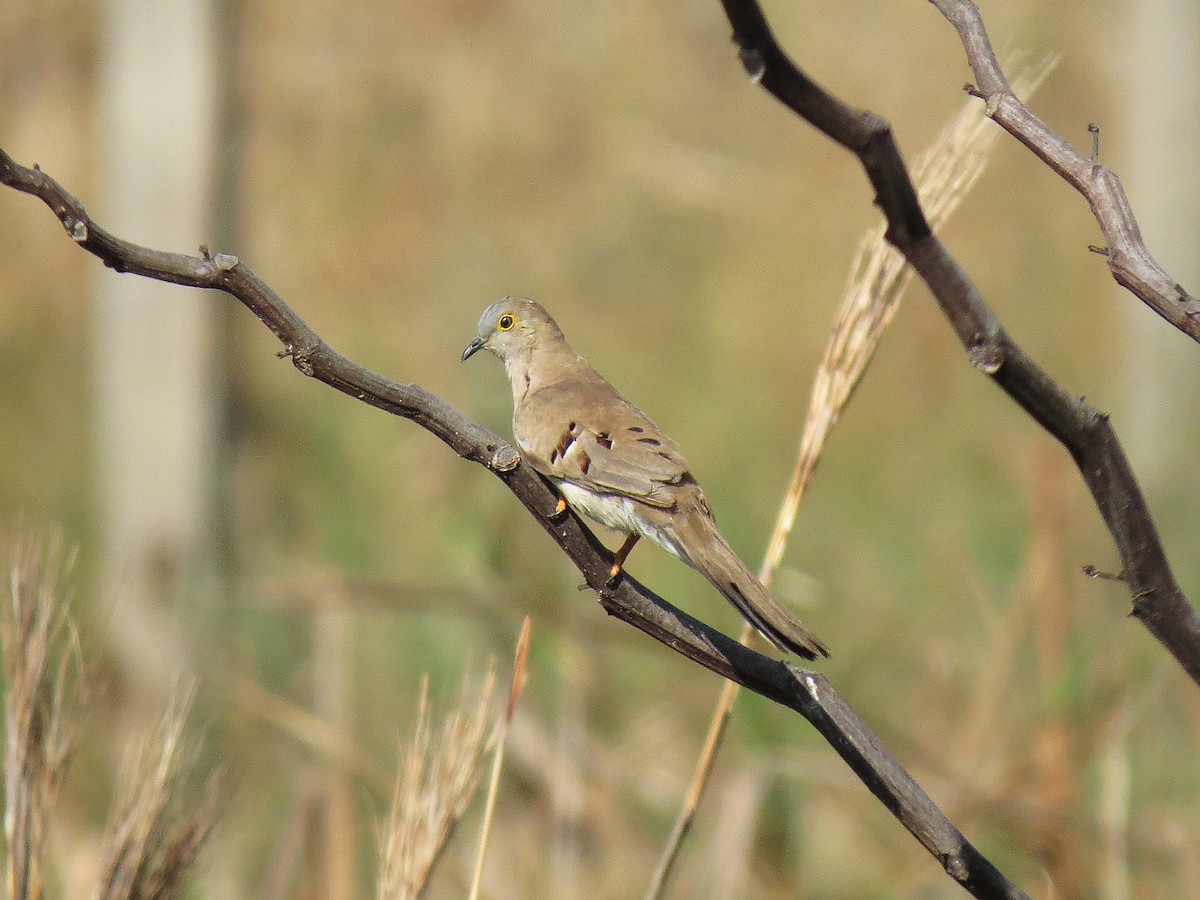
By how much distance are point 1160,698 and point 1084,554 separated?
1045 mm

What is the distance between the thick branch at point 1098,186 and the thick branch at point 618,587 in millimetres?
529

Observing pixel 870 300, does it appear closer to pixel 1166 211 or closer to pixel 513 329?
pixel 513 329

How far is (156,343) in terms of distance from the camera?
6.56 metres

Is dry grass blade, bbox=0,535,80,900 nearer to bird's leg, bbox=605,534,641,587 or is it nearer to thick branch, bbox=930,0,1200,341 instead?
bird's leg, bbox=605,534,641,587


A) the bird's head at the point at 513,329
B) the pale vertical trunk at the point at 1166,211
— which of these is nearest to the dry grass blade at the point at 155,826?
the bird's head at the point at 513,329

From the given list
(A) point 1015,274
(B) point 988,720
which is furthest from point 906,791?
(A) point 1015,274

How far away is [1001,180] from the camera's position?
1050 centimetres

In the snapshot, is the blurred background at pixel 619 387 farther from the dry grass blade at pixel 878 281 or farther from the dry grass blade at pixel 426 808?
the dry grass blade at pixel 426 808

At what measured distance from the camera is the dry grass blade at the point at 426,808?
166cm

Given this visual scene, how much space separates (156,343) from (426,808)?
538 cm

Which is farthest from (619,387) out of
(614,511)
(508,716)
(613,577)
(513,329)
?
(613,577)

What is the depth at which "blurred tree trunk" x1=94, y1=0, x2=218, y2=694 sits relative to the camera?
246 inches

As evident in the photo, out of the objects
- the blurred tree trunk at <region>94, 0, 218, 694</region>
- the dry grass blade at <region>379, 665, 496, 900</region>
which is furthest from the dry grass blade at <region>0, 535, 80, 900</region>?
the blurred tree trunk at <region>94, 0, 218, 694</region>

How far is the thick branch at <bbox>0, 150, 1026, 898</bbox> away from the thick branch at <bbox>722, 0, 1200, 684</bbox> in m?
0.32
